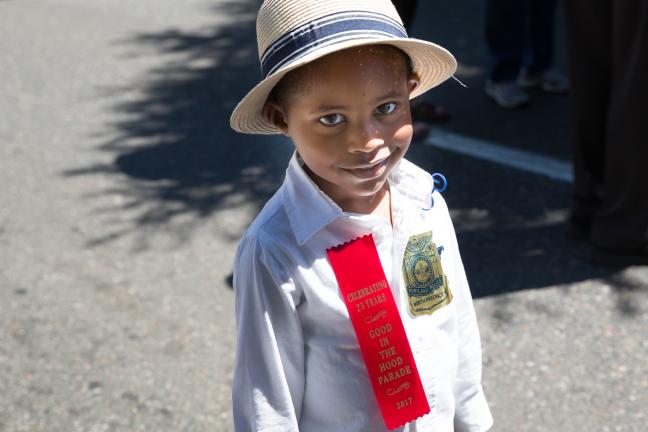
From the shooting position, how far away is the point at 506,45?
228 inches

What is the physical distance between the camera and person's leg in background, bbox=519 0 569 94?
19.4ft

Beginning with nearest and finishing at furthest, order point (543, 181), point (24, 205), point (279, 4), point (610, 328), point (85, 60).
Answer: point (279, 4)
point (610, 328)
point (543, 181)
point (24, 205)
point (85, 60)

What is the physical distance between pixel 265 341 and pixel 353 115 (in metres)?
0.48

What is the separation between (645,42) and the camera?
12.1 feet

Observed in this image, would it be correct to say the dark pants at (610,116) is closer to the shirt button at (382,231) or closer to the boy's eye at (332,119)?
the shirt button at (382,231)

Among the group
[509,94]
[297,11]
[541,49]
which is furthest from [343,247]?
[541,49]

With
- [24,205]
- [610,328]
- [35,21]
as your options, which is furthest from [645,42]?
[35,21]

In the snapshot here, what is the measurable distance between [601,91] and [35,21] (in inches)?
245

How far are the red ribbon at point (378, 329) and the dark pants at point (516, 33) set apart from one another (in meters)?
4.24

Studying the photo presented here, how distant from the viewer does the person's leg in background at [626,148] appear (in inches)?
148

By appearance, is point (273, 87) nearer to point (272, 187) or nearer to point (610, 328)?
point (610, 328)

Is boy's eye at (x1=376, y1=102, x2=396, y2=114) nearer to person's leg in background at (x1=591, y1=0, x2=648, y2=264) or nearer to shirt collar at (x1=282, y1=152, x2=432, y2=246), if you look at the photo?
shirt collar at (x1=282, y1=152, x2=432, y2=246)

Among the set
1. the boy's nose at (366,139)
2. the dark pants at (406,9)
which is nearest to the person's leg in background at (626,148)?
the dark pants at (406,9)

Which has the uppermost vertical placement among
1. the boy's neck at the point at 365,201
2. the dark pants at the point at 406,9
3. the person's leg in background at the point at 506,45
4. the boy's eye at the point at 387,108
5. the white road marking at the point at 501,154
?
the boy's eye at the point at 387,108
